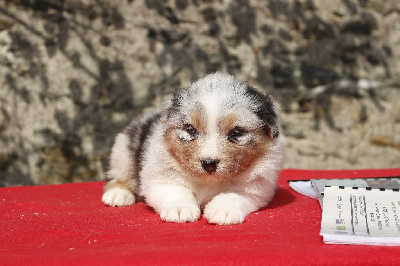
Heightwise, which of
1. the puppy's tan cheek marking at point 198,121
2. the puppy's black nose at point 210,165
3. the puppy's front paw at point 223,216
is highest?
the puppy's tan cheek marking at point 198,121

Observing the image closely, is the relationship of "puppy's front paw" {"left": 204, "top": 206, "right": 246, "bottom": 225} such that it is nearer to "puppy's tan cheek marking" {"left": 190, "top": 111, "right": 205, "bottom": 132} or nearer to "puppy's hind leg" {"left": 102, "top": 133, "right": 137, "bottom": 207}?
"puppy's tan cheek marking" {"left": 190, "top": 111, "right": 205, "bottom": 132}

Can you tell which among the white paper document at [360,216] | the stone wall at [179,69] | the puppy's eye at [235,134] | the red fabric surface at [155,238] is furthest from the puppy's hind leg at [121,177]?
the stone wall at [179,69]

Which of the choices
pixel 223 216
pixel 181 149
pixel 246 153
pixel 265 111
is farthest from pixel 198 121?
pixel 223 216

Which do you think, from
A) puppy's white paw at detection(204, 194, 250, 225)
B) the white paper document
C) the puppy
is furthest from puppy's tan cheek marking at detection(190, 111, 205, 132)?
the white paper document

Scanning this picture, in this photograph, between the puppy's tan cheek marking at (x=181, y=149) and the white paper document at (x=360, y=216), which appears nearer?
the white paper document at (x=360, y=216)

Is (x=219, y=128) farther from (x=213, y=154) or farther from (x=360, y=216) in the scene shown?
(x=360, y=216)

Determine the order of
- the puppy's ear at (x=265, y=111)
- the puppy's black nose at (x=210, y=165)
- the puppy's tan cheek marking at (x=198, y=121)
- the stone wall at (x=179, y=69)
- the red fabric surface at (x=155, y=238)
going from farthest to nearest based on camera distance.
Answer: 1. the stone wall at (x=179, y=69)
2. the puppy's ear at (x=265, y=111)
3. the puppy's tan cheek marking at (x=198, y=121)
4. the puppy's black nose at (x=210, y=165)
5. the red fabric surface at (x=155, y=238)

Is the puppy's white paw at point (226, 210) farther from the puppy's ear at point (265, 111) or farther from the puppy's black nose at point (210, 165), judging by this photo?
the puppy's ear at point (265, 111)

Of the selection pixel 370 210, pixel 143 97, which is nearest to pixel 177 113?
pixel 370 210
